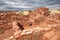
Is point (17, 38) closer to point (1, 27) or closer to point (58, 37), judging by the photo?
point (58, 37)

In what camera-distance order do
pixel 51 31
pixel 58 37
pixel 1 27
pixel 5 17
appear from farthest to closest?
1. pixel 5 17
2. pixel 1 27
3. pixel 51 31
4. pixel 58 37

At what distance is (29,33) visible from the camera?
25.1ft

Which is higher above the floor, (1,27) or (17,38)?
(17,38)

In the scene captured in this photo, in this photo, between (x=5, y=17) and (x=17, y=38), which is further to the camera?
(x=5, y=17)

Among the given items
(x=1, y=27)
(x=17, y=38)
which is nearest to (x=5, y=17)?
(x=1, y=27)

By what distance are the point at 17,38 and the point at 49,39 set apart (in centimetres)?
148

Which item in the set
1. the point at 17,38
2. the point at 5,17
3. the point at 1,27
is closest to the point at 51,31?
the point at 17,38

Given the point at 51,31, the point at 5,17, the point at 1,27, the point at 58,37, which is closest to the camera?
the point at 58,37

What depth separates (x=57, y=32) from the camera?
23.5ft

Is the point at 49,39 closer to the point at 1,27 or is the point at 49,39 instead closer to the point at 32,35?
the point at 32,35

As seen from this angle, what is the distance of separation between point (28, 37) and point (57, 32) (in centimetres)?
131

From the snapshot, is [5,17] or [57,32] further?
[5,17]

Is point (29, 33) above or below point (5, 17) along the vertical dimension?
above

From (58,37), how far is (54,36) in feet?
0.62
